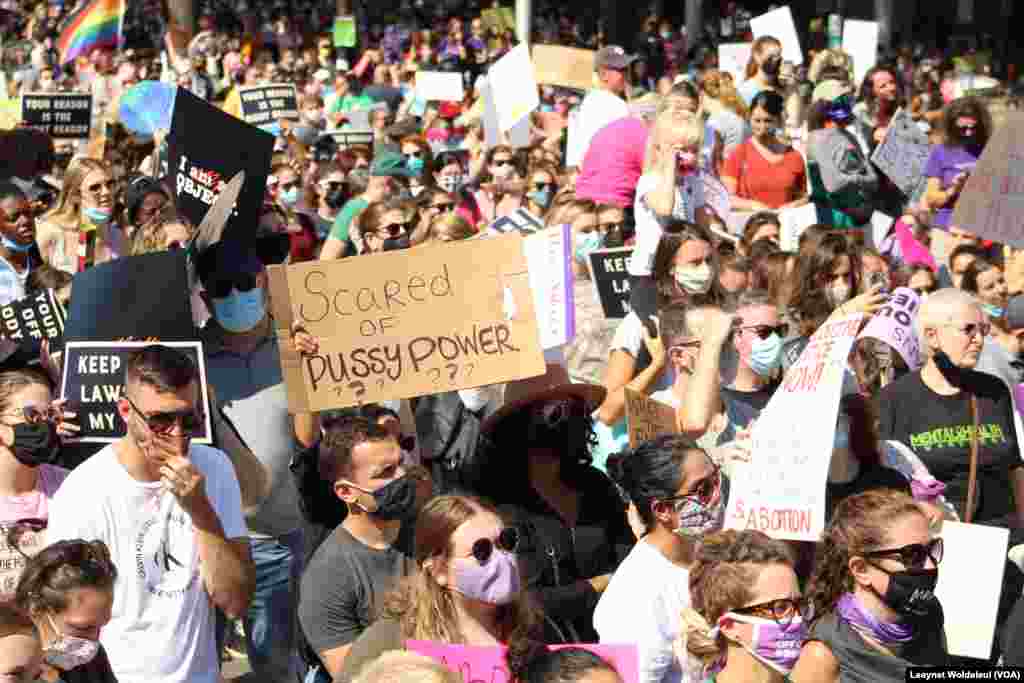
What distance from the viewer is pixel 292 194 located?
1088cm

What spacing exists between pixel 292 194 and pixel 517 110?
163cm

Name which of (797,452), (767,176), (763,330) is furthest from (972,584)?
(767,176)

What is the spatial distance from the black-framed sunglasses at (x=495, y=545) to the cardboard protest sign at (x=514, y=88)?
7.47m

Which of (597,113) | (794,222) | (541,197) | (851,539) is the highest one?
(851,539)

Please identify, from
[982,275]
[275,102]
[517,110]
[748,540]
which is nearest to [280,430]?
[748,540]

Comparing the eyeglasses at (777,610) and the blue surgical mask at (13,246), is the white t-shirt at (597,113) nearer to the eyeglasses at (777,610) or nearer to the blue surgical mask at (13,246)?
the blue surgical mask at (13,246)

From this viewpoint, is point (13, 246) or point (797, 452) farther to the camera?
point (13, 246)

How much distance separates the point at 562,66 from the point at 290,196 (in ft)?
9.83

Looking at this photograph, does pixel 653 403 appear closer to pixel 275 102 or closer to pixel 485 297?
pixel 485 297

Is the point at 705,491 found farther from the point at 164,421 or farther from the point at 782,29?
the point at 782,29

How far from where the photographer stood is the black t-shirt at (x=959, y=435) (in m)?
6.11

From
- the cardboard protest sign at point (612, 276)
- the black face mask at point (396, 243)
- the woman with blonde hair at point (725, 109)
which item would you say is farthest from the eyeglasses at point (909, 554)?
the woman with blonde hair at point (725, 109)

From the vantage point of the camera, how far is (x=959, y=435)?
6.12 meters

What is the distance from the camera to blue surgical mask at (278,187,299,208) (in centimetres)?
1075
